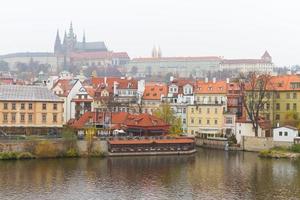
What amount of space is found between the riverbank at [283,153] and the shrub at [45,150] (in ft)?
65.3

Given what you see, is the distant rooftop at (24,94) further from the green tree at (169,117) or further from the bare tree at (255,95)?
the bare tree at (255,95)

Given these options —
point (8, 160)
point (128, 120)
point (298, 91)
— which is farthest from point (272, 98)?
point (8, 160)

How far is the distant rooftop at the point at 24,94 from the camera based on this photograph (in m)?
59.9

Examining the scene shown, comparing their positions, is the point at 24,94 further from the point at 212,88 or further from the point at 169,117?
the point at 212,88

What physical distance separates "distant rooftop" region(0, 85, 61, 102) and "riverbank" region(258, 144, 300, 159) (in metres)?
21.8

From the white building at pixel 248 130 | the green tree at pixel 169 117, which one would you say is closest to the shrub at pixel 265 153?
the white building at pixel 248 130

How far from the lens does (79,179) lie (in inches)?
1697

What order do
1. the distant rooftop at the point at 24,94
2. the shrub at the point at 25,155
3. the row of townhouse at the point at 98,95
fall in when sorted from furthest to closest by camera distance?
the row of townhouse at the point at 98,95, the distant rooftop at the point at 24,94, the shrub at the point at 25,155

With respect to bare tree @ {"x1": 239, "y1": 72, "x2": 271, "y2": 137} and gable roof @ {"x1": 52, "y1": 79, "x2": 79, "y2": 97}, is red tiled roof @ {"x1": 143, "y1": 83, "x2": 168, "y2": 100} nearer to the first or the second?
gable roof @ {"x1": 52, "y1": 79, "x2": 79, "y2": 97}

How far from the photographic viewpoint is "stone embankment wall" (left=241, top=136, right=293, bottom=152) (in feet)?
198

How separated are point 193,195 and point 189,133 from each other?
32.8 meters

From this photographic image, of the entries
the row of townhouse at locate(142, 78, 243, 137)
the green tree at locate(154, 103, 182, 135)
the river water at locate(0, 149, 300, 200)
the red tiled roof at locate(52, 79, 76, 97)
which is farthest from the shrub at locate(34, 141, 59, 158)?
the row of townhouse at locate(142, 78, 243, 137)

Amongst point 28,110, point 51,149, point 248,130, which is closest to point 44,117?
point 28,110

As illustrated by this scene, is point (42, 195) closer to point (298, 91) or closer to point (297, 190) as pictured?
point (297, 190)
